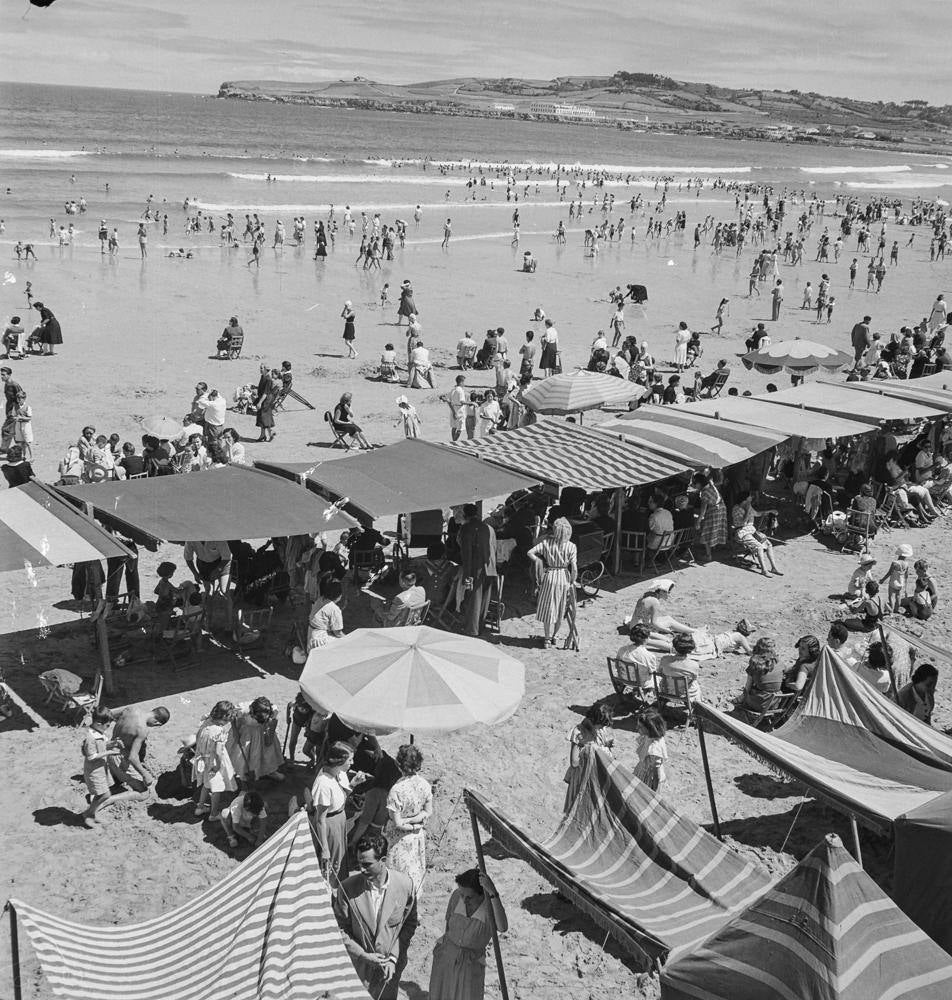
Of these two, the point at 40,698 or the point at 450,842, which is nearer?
the point at 450,842

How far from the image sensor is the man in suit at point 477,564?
458 inches

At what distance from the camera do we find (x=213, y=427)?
1759cm

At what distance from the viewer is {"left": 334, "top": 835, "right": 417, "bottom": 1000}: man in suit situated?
626cm

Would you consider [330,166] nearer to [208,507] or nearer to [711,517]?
[711,517]

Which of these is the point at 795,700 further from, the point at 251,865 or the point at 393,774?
the point at 251,865

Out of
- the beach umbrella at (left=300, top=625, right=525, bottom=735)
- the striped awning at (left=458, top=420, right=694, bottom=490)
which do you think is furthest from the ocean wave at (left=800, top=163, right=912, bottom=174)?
the beach umbrella at (left=300, top=625, right=525, bottom=735)

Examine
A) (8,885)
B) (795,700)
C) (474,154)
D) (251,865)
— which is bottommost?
(8,885)

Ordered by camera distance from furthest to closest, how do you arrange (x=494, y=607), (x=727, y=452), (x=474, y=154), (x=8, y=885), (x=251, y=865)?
1. (x=474, y=154)
2. (x=727, y=452)
3. (x=494, y=607)
4. (x=8, y=885)
5. (x=251, y=865)

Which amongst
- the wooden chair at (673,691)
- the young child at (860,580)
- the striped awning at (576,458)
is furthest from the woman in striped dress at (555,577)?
the young child at (860,580)

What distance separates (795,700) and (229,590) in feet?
Answer: 19.4

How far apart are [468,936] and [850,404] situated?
1222cm

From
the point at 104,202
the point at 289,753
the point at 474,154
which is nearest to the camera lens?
the point at 289,753

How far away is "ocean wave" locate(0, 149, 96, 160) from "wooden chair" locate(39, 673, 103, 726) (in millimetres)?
73751

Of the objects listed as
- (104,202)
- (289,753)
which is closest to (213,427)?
Answer: (289,753)
